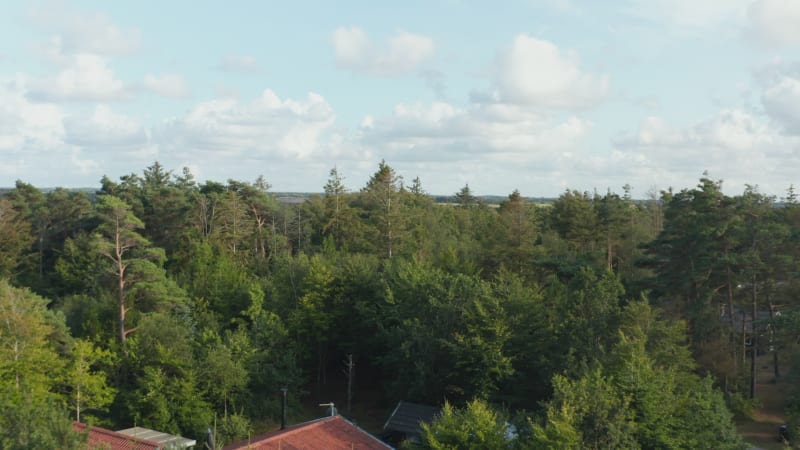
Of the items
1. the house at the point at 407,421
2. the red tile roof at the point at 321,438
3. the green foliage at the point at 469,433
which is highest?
the green foliage at the point at 469,433

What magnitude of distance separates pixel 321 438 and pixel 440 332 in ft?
31.2

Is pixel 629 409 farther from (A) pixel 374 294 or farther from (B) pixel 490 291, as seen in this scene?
(A) pixel 374 294

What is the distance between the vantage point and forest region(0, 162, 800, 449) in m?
18.8

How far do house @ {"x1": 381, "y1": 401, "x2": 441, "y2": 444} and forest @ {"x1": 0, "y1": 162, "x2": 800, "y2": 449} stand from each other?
96cm

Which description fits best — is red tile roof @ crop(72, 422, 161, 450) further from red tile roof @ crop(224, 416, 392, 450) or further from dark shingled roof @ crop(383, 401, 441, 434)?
dark shingled roof @ crop(383, 401, 441, 434)

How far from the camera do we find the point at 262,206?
45.8 m

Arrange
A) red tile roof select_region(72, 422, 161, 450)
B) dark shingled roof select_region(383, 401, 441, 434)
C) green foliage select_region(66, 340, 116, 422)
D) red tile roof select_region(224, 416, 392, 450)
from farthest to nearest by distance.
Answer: dark shingled roof select_region(383, 401, 441, 434), green foliage select_region(66, 340, 116, 422), red tile roof select_region(224, 416, 392, 450), red tile roof select_region(72, 422, 161, 450)

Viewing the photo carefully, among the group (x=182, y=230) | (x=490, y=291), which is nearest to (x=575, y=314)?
(x=490, y=291)

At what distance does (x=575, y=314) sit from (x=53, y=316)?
2190 cm

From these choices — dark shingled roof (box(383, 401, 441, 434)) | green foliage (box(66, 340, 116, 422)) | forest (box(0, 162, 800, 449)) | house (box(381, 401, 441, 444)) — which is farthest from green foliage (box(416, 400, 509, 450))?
green foliage (box(66, 340, 116, 422))

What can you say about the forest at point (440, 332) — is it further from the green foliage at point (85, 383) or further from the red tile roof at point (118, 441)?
the red tile roof at point (118, 441)

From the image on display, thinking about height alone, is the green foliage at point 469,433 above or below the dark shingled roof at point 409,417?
above

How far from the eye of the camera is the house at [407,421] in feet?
81.4

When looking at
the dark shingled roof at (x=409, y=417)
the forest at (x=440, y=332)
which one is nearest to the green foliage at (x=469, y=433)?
the forest at (x=440, y=332)
